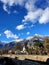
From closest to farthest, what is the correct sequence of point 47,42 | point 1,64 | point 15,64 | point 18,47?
1. point 1,64
2. point 15,64
3. point 47,42
4. point 18,47

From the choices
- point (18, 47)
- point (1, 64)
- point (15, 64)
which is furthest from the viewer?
point (18, 47)

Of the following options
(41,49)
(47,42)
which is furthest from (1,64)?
(41,49)

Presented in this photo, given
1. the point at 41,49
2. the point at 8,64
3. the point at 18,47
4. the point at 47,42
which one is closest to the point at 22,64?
the point at 8,64

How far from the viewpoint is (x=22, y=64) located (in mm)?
24141

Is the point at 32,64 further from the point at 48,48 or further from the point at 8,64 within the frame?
the point at 48,48

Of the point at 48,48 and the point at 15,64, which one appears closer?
the point at 15,64

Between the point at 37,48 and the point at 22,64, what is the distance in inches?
3321

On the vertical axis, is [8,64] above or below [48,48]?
below

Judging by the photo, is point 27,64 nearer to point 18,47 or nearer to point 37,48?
point 37,48

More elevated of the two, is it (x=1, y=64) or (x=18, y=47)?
(x=18, y=47)

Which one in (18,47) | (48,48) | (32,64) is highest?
(18,47)

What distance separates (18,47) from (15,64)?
542 feet

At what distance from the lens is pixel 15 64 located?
23.4 m

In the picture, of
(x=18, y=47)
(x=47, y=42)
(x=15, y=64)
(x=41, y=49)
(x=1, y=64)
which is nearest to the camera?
(x=1, y=64)
